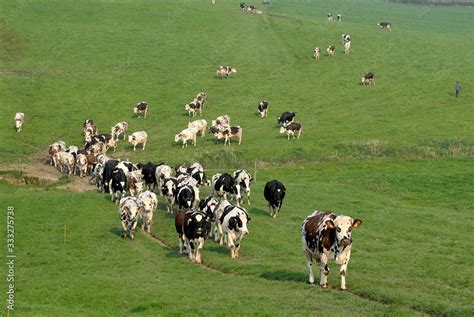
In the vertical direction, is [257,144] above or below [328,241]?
above

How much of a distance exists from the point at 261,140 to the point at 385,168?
12.1m

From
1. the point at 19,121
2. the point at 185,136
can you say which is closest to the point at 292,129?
the point at 185,136

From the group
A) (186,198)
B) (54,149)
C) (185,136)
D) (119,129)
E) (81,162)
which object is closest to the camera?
(186,198)

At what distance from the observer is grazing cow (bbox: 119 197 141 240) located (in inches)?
1227

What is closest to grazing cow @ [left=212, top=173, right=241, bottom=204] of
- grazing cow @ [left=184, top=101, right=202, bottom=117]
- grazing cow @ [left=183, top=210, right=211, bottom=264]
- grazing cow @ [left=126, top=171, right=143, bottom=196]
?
grazing cow @ [left=126, top=171, right=143, bottom=196]

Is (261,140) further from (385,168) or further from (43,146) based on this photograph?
(43,146)

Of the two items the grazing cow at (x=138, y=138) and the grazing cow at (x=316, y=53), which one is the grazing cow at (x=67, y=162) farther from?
the grazing cow at (x=316, y=53)

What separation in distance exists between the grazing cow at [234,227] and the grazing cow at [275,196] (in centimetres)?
→ 657

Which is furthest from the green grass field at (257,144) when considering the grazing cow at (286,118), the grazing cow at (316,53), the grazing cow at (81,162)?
the grazing cow at (81,162)

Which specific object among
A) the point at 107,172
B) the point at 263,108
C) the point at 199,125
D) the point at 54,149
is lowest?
the point at 107,172

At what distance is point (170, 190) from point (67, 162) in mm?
15952

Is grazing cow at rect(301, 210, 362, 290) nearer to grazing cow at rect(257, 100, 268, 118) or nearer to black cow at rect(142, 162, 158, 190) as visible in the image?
black cow at rect(142, 162, 158, 190)

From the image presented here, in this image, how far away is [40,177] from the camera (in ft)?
156

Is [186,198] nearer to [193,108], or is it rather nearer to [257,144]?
[257,144]
